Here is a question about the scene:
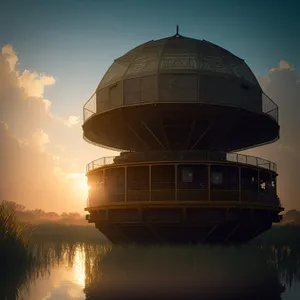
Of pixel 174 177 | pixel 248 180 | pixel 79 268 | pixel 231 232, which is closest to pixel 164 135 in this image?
pixel 174 177

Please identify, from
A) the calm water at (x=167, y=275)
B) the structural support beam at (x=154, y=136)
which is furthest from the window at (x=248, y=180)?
the calm water at (x=167, y=275)

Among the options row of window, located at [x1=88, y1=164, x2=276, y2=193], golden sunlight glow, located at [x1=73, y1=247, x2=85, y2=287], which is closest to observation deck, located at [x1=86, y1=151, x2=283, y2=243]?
row of window, located at [x1=88, y1=164, x2=276, y2=193]

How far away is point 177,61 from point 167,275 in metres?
18.5

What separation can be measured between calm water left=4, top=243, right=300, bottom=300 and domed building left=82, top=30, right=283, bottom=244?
2.50 meters

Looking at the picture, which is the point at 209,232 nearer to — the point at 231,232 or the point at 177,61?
the point at 231,232

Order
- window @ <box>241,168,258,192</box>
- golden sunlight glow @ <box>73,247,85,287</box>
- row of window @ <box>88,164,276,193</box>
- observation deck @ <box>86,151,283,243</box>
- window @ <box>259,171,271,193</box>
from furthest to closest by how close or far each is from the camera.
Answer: window @ <box>259,171,271,193</box> < window @ <box>241,168,258,192</box> < row of window @ <box>88,164,276,193</box> < observation deck @ <box>86,151,283,243</box> < golden sunlight glow @ <box>73,247,85,287</box>

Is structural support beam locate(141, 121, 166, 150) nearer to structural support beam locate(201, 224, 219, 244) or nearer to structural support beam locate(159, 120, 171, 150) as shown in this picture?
structural support beam locate(159, 120, 171, 150)

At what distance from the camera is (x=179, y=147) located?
134ft

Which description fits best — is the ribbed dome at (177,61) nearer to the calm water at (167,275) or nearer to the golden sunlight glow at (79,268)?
the calm water at (167,275)

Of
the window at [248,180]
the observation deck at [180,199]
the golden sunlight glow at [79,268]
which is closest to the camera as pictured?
the golden sunlight glow at [79,268]

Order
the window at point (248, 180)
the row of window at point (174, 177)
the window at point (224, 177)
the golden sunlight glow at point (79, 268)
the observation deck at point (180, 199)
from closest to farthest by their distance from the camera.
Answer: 1. the golden sunlight glow at point (79, 268)
2. the observation deck at point (180, 199)
3. the row of window at point (174, 177)
4. the window at point (224, 177)
5. the window at point (248, 180)

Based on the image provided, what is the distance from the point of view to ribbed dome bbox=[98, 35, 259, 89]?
35.5 m

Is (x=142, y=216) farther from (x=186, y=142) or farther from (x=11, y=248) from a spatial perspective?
(x=11, y=248)

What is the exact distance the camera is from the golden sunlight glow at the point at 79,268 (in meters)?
20.8
